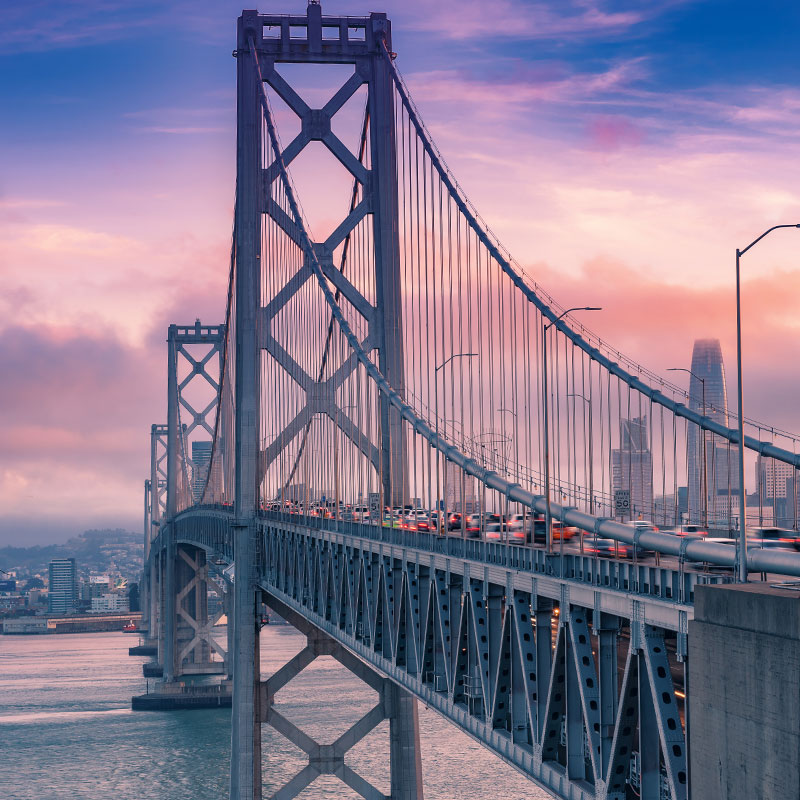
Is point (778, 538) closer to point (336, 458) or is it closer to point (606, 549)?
point (606, 549)

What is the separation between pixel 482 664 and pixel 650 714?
5.83 m

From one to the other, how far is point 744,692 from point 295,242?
3118 cm

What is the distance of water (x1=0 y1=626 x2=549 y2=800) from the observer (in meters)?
50.9

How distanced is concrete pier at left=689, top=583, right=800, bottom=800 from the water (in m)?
37.0

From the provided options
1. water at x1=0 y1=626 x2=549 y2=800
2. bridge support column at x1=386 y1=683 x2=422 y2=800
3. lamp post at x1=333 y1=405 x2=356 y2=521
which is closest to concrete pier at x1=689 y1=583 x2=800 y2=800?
lamp post at x1=333 y1=405 x2=356 y2=521

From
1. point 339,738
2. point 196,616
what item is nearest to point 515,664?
point 339,738

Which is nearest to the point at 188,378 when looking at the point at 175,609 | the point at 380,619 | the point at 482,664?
the point at 175,609

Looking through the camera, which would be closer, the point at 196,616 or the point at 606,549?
the point at 606,549

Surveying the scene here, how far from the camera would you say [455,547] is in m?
21.6

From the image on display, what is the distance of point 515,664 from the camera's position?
17.6 meters

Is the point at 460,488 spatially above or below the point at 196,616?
above

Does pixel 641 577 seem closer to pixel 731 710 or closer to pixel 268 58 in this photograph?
pixel 731 710

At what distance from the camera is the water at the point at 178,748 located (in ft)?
167

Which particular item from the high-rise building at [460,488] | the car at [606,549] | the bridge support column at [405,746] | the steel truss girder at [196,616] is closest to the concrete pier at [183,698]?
the steel truss girder at [196,616]
